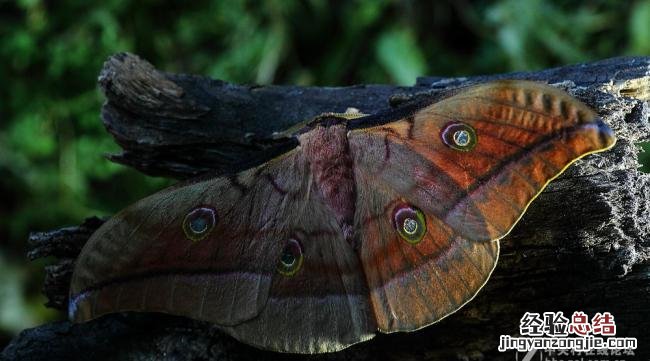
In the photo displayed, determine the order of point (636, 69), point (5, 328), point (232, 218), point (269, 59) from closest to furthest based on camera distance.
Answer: point (232, 218) < point (636, 69) < point (5, 328) < point (269, 59)

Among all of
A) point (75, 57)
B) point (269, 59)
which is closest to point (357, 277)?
point (269, 59)

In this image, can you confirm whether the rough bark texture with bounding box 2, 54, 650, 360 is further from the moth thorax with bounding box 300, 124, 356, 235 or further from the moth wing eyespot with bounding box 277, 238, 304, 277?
the moth wing eyespot with bounding box 277, 238, 304, 277

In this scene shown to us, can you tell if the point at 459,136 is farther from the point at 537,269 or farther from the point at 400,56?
the point at 400,56

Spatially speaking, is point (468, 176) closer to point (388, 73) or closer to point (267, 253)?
point (267, 253)

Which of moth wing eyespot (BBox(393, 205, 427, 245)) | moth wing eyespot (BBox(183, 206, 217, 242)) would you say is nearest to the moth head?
moth wing eyespot (BBox(393, 205, 427, 245))

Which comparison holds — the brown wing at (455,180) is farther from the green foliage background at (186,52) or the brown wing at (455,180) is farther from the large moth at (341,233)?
the green foliage background at (186,52)

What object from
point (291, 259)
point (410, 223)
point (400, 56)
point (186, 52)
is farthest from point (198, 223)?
point (186, 52)
